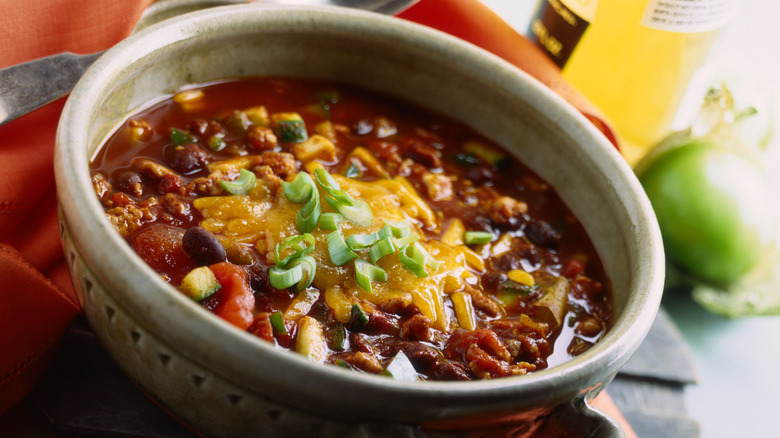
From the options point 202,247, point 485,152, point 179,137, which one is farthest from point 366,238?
point 485,152

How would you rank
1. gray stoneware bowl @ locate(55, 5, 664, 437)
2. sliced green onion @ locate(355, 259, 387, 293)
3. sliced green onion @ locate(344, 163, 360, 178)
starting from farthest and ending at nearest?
sliced green onion @ locate(344, 163, 360, 178) < sliced green onion @ locate(355, 259, 387, 293) < gray stoneware bowl @ locate(55, 5, 664, 437)

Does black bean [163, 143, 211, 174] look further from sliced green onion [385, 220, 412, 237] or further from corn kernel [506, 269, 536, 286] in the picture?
corn kernel [506, 269, 536, 286]

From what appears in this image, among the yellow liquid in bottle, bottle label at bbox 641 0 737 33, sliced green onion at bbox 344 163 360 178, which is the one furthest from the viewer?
the yellow liquid in bottle

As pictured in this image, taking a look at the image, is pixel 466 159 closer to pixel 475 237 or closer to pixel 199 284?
pixel 475 237

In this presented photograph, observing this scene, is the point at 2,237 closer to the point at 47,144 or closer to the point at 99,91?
the point at 47,144

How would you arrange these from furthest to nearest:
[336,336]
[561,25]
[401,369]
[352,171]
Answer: [561,25] < [352,171] < [336,336] < [401,369]

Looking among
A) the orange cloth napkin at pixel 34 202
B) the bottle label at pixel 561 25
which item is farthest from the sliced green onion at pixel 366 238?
the bottle label at pixel 561 25

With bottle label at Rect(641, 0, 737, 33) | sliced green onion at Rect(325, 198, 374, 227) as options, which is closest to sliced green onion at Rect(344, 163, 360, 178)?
sliced green onion at Rect(325, 198, 374, 227)
